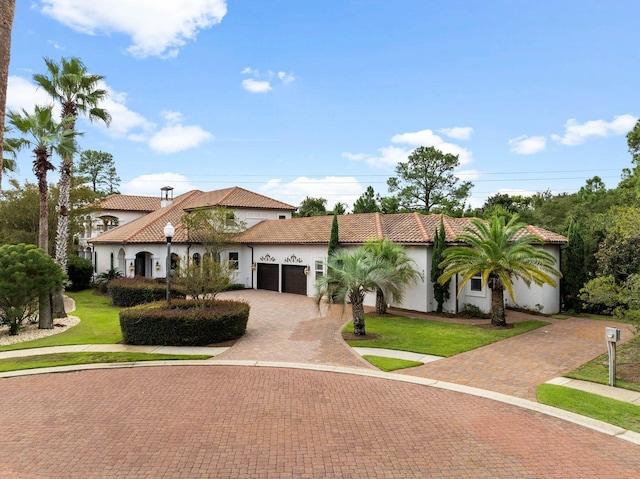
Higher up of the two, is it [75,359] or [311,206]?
[311,206]

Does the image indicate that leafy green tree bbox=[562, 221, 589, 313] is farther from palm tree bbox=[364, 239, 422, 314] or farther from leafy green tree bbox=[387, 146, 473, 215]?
leafy green tree bbox=[387, 146, 473, 215]

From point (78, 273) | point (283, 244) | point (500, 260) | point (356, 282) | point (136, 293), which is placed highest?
point (283, 244)

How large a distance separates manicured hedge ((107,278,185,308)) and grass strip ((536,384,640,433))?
16.9 m

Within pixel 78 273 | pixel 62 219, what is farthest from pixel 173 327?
pixel 78 273

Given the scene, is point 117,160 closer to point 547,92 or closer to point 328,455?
point 547,92

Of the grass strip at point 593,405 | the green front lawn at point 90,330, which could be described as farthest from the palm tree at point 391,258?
the green front lawn at point 90,330

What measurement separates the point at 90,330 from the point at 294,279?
13450mm

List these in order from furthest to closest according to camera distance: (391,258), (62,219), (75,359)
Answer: (62,219)
(391,258)
(75,359)

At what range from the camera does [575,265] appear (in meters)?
20.0

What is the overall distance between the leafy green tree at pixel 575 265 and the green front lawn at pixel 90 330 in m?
21.4

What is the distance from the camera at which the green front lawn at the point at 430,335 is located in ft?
43.3

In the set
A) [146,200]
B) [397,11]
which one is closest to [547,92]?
[397,11]

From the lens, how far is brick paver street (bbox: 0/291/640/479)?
597cm

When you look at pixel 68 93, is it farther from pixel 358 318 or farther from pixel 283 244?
pixel 358 318
